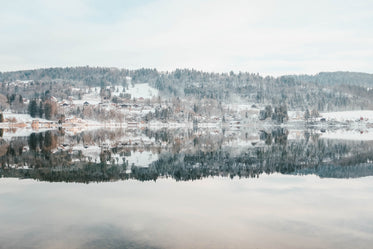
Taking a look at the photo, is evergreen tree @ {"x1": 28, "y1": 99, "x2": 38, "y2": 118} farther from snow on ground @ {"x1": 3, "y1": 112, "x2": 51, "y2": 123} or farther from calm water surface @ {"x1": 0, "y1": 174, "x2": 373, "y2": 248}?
calm water surface @ {"x1": 0, "y1": 174, "x2": 373, "y2": 248}

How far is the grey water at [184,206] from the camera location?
11.0 metres

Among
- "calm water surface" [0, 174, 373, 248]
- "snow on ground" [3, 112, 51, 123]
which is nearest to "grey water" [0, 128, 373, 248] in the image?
"calm water surface" [0, 174, 373, 248]

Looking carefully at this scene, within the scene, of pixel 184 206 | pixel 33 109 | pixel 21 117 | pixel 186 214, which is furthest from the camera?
pixel 33 109

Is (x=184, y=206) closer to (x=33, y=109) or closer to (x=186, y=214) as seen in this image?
(x=186, y=214)

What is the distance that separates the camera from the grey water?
10992 millimetres

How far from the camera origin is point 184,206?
15.1 metres

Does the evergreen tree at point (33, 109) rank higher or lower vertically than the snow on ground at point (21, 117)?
higher

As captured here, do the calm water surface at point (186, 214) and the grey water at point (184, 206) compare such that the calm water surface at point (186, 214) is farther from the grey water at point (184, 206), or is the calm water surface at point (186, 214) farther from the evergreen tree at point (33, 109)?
the evergreen tree at point (33, 109)

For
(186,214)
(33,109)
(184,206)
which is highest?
(186,214)

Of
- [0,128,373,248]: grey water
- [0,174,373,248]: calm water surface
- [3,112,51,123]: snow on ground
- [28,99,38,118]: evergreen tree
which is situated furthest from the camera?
[28,99,38,118]: evergreen tree

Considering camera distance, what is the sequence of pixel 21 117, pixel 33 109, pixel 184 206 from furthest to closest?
pixel 33 109, pixel 21 117, pixel 184 206

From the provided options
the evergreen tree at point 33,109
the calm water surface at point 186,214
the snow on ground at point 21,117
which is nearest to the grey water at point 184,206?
the calm water surface at point 186,214

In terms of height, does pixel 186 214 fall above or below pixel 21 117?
above

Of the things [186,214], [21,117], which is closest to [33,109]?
[21,117]
